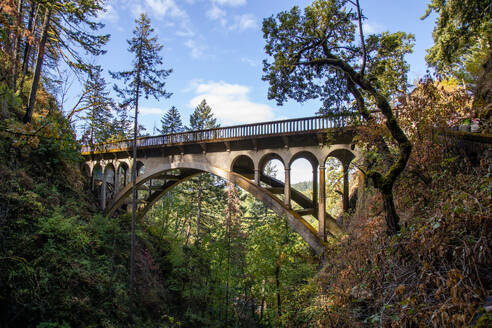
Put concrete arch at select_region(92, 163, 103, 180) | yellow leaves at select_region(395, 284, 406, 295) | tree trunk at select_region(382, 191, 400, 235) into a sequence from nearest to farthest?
1. yellow leaves at select_region(395, 284, 406, 295)
2. tree trunk at select_region(382, 191, 400, 235)
3. concrete arch at select_region(92, 163, 103, 180)

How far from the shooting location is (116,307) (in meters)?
10.1

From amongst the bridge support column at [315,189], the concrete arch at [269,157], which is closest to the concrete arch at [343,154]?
the bridge support column at [315,189]

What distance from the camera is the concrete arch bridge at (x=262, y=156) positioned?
39.2ft

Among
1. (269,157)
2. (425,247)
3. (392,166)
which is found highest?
(269,157)

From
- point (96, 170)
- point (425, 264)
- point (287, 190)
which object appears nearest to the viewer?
point (425, 264)

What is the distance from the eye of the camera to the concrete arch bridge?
39.2 ft

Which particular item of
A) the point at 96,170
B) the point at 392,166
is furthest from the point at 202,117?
the point at 392,166

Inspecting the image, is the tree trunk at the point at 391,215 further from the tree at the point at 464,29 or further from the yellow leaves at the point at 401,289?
the tree at the point at 464,29

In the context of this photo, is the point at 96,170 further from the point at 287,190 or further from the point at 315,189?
the point at 315,189

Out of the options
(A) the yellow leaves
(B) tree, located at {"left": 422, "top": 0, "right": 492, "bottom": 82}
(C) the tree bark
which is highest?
(B) tree, located at {"left": 422, "top": 0, "right": 492, "bottom": 82}

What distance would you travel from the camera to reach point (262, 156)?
560 inches

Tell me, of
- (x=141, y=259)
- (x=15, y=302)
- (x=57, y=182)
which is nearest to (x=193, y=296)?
(x=141, y=259)

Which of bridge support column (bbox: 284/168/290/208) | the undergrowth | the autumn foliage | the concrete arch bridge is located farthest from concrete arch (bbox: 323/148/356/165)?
the undergrowth

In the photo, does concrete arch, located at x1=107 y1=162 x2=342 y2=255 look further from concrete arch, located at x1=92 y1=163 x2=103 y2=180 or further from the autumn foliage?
concrete arch, located at x1=92 y1=163 x2=103 y2=180
